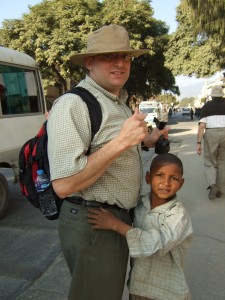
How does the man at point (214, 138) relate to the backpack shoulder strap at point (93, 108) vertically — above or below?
below

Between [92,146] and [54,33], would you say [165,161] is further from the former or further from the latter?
[54,33]

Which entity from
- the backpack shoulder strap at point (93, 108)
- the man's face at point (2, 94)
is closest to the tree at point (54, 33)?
the man's face at point (2, 94)

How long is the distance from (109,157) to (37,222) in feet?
12.0

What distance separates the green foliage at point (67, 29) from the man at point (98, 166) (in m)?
16.1

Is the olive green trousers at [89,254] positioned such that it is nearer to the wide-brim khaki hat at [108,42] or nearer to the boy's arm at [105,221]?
the boy's arm at [105,221]

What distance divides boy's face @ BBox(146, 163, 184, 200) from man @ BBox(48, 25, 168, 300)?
13 centimetres

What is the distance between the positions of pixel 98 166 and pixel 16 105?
4471mm

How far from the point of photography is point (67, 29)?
2031cm

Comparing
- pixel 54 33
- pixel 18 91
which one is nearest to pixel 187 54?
pixel 54 33

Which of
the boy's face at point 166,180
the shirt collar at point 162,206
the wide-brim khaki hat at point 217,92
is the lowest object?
the shirt collar at point 162,206

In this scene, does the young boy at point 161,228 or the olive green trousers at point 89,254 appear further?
the young boy at point 161,228

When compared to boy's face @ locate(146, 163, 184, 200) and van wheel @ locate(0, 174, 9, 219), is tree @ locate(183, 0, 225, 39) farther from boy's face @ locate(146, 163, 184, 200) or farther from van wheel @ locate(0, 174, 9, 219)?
boy's face @ locate(146, 163, 184, 200)

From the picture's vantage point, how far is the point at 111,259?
→ 5.73 feet

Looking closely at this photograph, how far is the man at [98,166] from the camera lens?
4.95 ft
